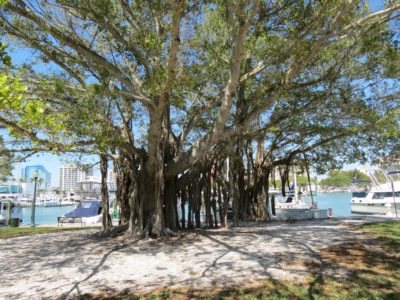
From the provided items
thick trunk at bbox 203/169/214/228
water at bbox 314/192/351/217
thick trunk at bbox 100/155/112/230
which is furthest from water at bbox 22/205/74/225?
water at bbox 314/192/351/217

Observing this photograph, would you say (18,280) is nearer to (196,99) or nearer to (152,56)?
(152,56)

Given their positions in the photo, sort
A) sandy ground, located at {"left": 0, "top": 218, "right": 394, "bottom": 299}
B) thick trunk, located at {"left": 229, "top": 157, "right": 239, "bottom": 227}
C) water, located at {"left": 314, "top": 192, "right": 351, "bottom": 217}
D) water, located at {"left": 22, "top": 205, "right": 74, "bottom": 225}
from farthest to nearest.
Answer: water, located at {"left": 314, "top": 192, "right": 351, "bottom": 217} → water, located at {"left": 22, "top": 205, "right": 74, "bottom": 225} → thick trunk, located at {"left": 229, "top": 157, "right": 239, "bottom": 227} → sandy ground, located at {"left": 0, "top": 218, "right": 394, "bottom": 299}

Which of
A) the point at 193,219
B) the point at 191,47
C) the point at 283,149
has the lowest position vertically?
the point at 193,219

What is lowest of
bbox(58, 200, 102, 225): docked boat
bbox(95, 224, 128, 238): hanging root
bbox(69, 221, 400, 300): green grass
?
bbox(69, 221, 400, 300): green grass

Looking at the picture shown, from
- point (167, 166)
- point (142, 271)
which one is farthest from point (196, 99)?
point (142, 271)

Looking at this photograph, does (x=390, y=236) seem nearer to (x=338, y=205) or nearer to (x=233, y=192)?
(x=233, y=192)

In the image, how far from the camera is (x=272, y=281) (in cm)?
451

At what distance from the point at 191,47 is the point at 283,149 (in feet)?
21.0

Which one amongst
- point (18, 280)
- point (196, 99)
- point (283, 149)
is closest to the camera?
point (18, 280)

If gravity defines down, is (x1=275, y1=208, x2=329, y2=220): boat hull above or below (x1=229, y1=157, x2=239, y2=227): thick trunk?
below

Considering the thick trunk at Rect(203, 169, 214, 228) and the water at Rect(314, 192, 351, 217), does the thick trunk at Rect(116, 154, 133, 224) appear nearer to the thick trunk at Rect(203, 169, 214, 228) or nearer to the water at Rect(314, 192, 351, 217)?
the thick trunk at Rect(203, 169, 214, 228)

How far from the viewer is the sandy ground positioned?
4.69 meters

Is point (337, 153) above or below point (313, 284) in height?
above

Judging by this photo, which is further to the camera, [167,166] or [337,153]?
[337,153]
